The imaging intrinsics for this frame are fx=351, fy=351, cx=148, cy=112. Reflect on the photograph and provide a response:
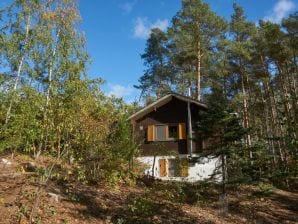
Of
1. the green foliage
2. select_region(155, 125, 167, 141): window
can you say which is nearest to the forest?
the green foliage

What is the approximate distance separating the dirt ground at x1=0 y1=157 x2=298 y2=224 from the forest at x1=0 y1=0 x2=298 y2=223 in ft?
0.63

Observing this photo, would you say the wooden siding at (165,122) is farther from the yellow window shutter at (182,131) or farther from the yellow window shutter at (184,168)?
the yellow window shutter at (184,168)

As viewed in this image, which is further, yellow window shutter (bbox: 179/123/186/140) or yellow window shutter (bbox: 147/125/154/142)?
yellow window shutter (bbox: 147/125/154/142)

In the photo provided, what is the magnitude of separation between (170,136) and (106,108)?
27.3 feet

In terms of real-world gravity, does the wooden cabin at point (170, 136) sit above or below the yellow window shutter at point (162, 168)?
above

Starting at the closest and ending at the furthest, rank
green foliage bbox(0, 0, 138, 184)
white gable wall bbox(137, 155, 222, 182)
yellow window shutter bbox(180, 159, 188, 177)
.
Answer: green foliage bbox(0, 0, 138, 184) → yellow window shutter bbox(180, 159, 188, 177) → white gable wall bbox(137, 155, 222, 182)

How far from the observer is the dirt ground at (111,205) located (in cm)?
1226

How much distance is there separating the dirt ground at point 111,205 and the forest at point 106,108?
0.63ft

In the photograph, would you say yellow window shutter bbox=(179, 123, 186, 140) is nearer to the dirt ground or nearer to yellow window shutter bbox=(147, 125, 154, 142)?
yellow window shutter bbox=(147, 125, 154, 142)

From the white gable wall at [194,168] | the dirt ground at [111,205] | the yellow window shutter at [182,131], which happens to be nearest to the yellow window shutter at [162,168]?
the white gable wall at [194,168]

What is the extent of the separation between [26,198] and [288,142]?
10588mm

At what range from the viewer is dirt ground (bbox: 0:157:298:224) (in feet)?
40.2

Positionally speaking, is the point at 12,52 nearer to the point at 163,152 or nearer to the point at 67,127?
the point at 67,127

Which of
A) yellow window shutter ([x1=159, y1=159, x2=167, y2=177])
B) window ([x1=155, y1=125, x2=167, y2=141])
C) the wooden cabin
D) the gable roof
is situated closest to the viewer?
the wooden cabin
